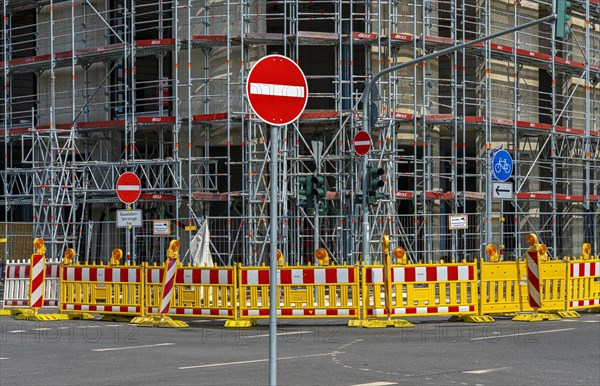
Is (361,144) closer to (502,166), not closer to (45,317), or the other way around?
(502,166)

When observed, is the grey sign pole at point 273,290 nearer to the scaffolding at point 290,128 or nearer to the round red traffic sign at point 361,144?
the round red traffic sign at point 361,144

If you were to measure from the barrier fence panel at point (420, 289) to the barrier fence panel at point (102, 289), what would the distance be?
4270 mm

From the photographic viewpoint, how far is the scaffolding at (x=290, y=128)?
3056cm

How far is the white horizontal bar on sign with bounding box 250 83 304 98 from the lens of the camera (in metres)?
8.45

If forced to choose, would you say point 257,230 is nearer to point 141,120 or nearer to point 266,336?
point 141,120

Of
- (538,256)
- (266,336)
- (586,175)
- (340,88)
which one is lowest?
(266,336)

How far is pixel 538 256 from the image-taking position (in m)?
19.7

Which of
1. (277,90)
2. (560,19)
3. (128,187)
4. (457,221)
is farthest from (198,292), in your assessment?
(457,221)

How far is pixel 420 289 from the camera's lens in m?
18.9

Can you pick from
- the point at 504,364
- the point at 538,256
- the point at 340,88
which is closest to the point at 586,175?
the point at 340,88

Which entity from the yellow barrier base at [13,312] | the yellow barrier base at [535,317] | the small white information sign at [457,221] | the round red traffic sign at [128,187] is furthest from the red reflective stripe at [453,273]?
the small white information sign at [457,221]

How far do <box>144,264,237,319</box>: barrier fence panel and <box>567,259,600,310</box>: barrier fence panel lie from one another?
6.47 metres

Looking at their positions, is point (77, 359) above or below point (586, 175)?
below

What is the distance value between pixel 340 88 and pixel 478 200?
245 inches
